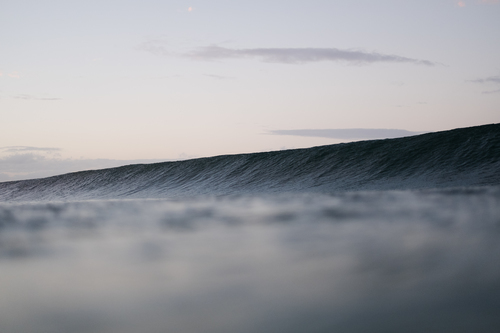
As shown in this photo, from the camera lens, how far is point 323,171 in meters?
10.6

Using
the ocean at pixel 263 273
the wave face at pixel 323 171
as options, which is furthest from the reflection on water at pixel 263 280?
the wave face at pixel 323 171

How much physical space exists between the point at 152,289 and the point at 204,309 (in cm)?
29

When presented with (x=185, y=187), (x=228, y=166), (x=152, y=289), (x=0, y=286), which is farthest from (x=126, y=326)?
(x=228, y=166)

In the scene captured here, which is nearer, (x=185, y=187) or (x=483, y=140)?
(x=483, y=140)

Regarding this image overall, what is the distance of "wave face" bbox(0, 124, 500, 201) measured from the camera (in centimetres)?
866

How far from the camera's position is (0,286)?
1646mm

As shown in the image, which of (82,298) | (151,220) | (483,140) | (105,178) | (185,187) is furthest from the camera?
(105,178)

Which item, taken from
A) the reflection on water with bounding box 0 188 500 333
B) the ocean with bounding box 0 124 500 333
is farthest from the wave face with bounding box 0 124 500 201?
the reflection on water with bounding box 0 188 500 333

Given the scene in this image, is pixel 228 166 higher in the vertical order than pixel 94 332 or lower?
higher

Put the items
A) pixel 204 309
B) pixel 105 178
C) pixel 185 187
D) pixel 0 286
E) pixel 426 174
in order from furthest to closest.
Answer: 1. pixel 105 178
2. pixel 185 187
3. pixel 426 174
4. pixel 0 286
5. pixel 204 309

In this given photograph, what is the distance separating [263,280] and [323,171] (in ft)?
30.1

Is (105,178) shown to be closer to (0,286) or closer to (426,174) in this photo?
(426,174)

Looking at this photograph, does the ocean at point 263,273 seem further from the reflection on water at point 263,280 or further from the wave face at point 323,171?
the wave face at point 323,171

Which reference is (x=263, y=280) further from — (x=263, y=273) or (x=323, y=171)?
(x=323, y=171)
